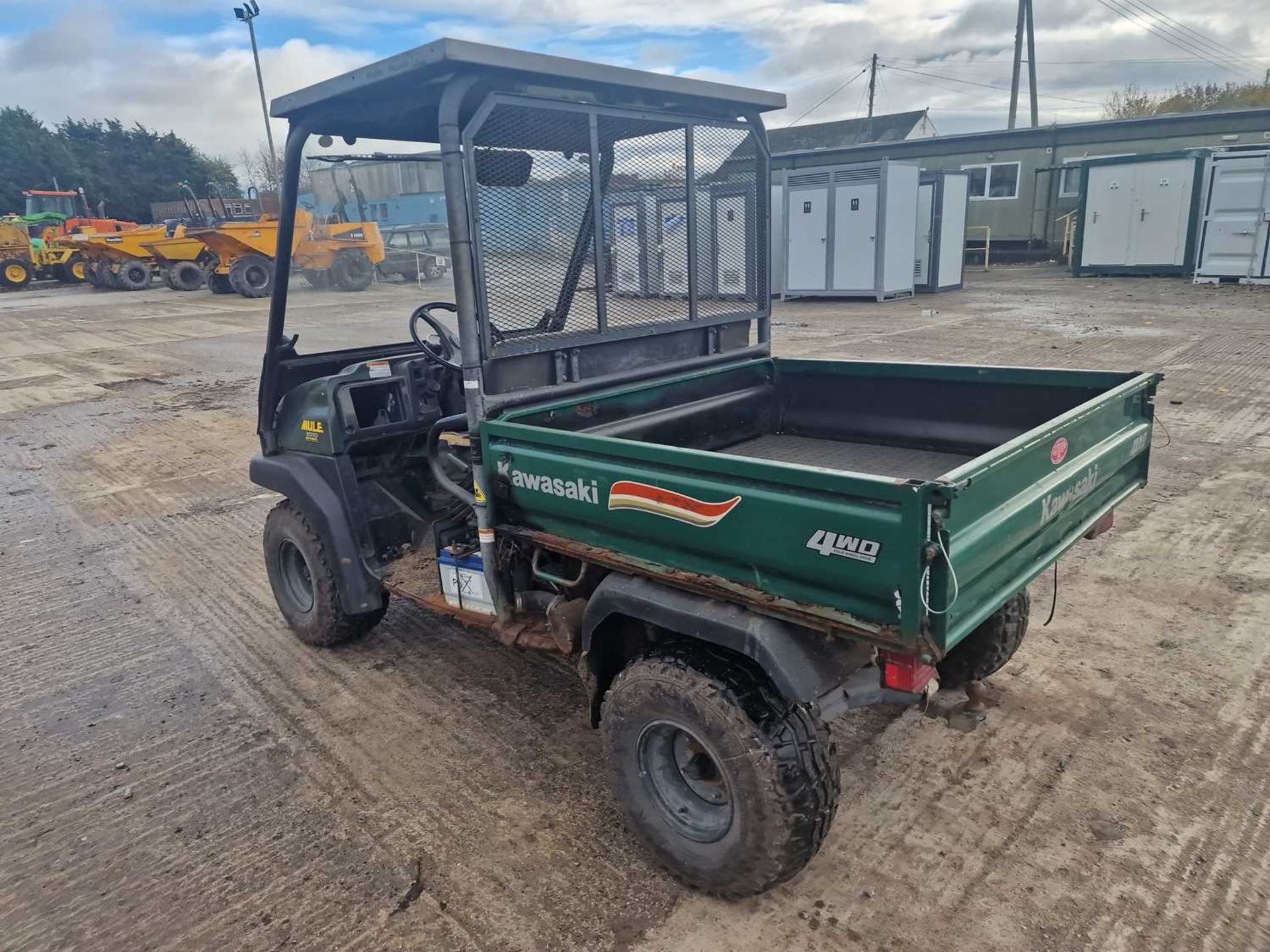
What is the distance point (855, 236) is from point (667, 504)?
15.3 metres

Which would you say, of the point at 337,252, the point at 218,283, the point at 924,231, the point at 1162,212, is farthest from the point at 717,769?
the point at 218,283

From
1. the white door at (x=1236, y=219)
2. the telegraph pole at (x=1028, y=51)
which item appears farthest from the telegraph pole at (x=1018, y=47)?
the white door at (x=1236, y=219)

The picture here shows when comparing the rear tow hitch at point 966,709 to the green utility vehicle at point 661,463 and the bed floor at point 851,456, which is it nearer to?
the green utility vehicle at point 661,463

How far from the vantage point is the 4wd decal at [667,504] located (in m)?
2.29

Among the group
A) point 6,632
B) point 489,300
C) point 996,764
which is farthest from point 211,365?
point 996,764

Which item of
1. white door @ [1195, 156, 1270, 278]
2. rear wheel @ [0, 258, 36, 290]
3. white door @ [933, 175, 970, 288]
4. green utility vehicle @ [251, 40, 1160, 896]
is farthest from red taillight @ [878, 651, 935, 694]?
rear wheel @ [0, 258, 36, 290]

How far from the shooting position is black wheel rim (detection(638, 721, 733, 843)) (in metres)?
2.51

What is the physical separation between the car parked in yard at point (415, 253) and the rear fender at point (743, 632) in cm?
136

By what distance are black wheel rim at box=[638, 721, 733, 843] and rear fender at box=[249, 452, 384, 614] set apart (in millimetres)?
1638

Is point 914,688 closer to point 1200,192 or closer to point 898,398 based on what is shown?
point 898,398

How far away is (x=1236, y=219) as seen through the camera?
1573cm

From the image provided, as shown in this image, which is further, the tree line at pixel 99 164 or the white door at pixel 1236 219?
the tree line at pixel 99 164

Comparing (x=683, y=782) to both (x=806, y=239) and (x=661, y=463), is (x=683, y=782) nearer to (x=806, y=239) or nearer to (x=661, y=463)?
(x=661, y=463)

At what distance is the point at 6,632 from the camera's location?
174 inches
